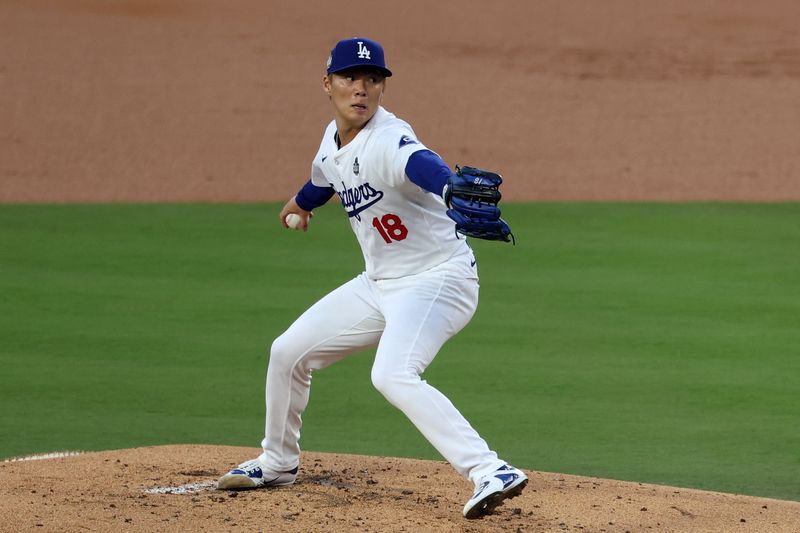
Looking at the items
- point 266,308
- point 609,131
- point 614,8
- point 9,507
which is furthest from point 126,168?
point 9,507

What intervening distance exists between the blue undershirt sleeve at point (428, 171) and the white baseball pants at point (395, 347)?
0.50 meters

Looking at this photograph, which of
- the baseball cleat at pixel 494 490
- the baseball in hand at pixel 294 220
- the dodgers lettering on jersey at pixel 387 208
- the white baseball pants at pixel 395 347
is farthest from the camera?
the baseball in hand at pixel 294 220

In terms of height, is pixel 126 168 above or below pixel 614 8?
below

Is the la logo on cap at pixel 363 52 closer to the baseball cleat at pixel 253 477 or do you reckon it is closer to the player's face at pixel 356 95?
the player's face at pixel 356 95

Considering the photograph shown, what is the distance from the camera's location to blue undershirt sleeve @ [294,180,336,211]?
5.47 meters

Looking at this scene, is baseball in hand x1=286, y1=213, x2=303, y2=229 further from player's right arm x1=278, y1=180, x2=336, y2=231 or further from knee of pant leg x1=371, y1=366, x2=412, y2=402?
knee of pant leg x1=371, y1=366, x2=412, y2=402

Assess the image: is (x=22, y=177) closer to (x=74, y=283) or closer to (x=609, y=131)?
(x=74, y=283)

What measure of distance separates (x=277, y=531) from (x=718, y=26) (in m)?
18.3

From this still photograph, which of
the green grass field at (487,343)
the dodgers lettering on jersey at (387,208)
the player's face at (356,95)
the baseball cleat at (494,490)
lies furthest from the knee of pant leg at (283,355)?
the green grass field at (487,343)

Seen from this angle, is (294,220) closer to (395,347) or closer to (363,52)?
(363,52)

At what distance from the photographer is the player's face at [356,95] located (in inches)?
190

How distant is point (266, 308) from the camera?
959cm

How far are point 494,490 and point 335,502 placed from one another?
81 cm

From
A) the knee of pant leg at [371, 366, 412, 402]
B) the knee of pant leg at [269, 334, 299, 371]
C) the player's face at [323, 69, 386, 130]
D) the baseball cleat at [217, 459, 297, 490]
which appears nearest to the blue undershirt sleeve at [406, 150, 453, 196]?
the player's face at [323, 69, 386, 130]
